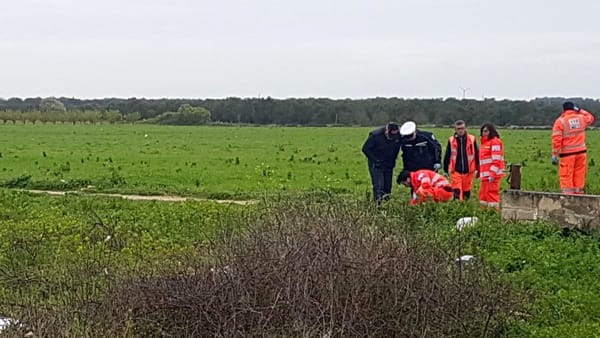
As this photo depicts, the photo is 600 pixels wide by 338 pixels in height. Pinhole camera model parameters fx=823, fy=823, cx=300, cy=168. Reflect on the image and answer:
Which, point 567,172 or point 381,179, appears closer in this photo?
point 567,172

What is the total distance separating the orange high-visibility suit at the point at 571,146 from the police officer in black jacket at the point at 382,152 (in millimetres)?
2590

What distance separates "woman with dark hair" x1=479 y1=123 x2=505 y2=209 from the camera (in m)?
13.9

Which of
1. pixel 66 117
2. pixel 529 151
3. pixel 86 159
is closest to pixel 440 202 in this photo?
pixel 86 159

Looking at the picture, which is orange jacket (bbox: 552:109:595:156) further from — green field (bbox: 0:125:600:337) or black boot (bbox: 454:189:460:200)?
green field (bbox: 0:125:600:337)

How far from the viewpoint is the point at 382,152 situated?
13.9 meters

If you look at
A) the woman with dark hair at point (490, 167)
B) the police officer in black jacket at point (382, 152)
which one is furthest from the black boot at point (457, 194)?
the police officer in black jacket at point (382, 152)

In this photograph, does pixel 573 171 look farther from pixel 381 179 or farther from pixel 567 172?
pixel 381 179

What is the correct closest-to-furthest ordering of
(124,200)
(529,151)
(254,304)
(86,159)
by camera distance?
(254,304) → (124,200) → (86,159) → (529,151)

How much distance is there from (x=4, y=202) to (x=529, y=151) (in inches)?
1033

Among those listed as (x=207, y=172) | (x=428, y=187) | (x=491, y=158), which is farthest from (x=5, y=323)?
(x=207, y=172)

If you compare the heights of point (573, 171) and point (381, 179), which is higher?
point (573, 171)

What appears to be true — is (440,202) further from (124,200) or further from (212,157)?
(212,157)

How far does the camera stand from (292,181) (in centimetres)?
2117

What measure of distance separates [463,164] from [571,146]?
192cm
